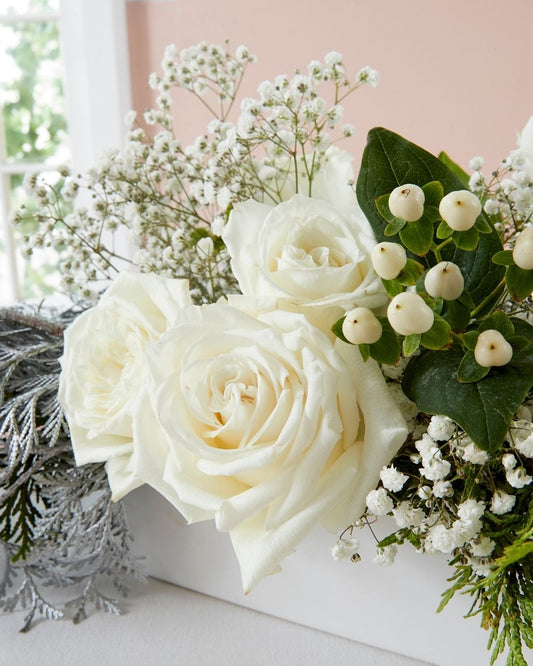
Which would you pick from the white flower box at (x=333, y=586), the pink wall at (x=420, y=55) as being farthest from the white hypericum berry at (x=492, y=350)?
the pink wall at (x=420, y=55)

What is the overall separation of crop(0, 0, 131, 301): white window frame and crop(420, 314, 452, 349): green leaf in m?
1.36

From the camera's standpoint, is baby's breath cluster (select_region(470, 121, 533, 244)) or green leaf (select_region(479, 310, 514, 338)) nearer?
green leaf (select_region(479, 310, 514, 338))

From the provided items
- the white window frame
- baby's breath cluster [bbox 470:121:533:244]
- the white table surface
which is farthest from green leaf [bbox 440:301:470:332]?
the white window frame

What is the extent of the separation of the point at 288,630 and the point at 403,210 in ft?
1.10

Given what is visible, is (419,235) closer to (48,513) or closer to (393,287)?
(393,287)

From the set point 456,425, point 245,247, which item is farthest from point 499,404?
point 245,247

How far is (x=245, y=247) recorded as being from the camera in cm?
44

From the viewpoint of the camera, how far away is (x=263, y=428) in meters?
0.38

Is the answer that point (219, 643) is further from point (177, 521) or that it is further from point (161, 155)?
point (161, 155)

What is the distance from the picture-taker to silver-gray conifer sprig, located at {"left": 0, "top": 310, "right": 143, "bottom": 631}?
538 mm

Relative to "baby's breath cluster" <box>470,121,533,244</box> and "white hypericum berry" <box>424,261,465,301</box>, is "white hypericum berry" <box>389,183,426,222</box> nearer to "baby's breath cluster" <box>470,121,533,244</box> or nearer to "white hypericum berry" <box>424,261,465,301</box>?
"white hypericum berry" <box>424,261,465,301</box>

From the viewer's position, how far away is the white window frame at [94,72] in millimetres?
1675

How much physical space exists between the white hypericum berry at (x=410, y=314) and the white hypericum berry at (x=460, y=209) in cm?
4

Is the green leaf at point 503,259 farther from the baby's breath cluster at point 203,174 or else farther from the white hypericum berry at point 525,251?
the baby's breath cluster at point 203,174
